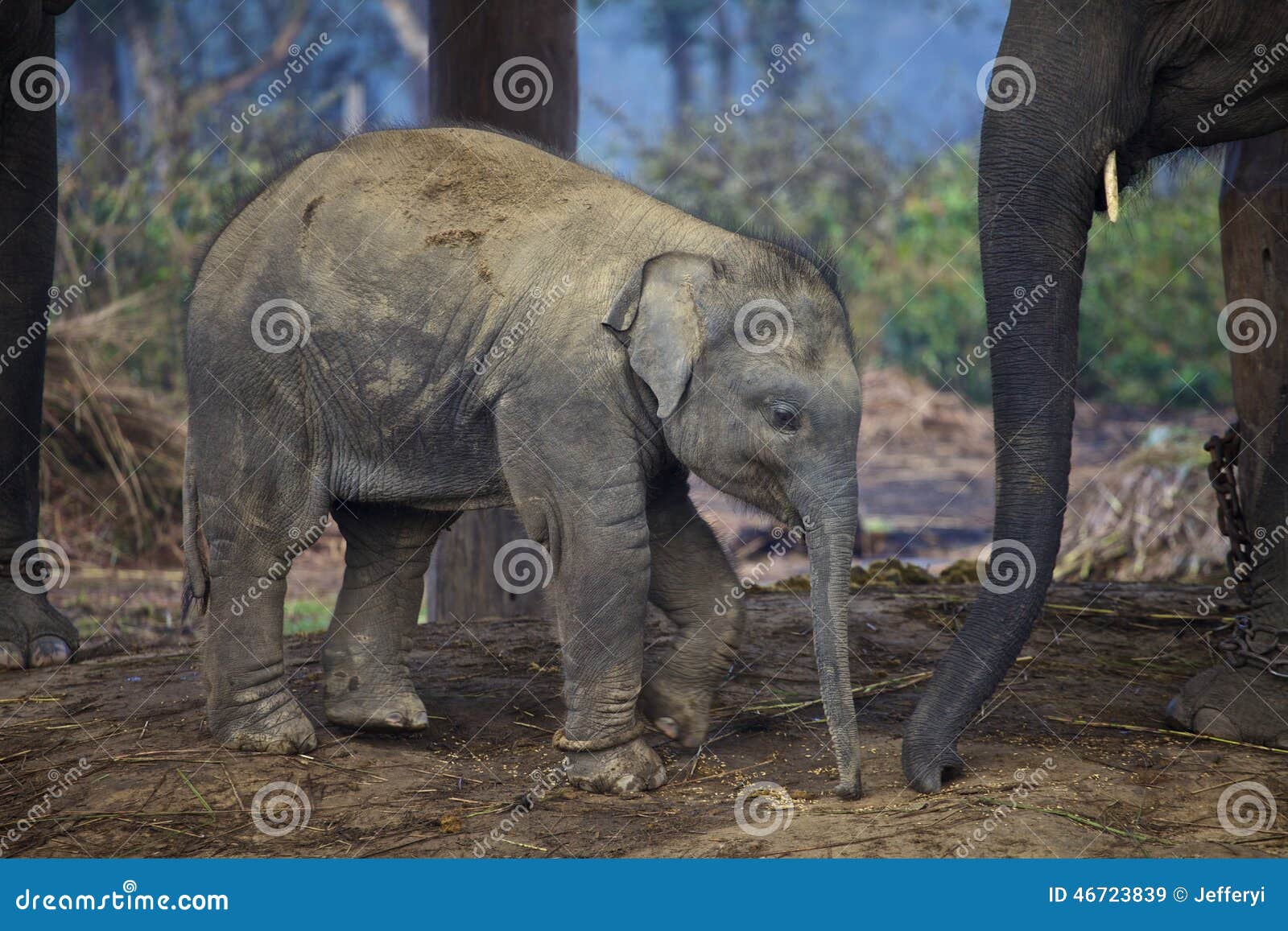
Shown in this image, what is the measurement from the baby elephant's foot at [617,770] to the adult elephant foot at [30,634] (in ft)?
9.03

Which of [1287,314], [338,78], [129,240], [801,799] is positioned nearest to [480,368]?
[801,799]

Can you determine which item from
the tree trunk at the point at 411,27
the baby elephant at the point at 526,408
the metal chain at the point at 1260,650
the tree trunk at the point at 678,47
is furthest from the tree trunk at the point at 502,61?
the tree trunk at the point at 678,47

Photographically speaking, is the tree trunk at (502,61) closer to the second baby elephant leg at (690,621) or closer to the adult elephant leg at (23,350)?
the adult elephant leg at (23,350)

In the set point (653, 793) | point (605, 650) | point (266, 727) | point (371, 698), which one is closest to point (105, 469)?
point (371, 698)

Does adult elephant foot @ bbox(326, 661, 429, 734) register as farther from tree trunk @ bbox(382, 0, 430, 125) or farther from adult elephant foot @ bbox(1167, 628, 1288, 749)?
tree trunk @ bbox(382, 0, 430, 125)

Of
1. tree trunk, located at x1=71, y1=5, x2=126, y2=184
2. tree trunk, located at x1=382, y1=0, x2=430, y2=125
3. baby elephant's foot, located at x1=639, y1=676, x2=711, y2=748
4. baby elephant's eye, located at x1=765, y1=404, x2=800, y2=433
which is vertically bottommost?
baby elephant's foot, located at x1=639, y1=676, x2=711, y2=748

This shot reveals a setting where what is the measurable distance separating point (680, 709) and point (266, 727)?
128cm

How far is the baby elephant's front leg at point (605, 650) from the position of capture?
430 centimetres

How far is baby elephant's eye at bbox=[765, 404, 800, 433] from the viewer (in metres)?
4.22

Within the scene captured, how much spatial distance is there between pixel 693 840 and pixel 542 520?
1.04 meters

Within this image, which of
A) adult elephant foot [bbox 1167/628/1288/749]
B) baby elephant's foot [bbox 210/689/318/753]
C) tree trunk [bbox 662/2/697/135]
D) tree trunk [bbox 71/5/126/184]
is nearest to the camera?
baby elephant's foot [bbox 210/689/318/753]

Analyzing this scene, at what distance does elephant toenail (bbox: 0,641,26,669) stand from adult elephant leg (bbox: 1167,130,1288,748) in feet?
14.2

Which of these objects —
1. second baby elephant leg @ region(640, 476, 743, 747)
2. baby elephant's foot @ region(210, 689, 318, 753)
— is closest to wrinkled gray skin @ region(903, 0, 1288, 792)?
second baby elephant leg @ region(640, 476, 743, 747)

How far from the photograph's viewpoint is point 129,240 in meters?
12.1
